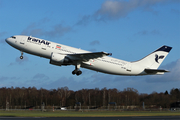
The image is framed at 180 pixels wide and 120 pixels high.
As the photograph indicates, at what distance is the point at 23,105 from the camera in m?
106

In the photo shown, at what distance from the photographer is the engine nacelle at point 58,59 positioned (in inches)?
1650

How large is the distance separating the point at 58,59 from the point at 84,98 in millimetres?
68875

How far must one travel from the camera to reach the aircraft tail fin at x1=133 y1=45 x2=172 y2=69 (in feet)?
164

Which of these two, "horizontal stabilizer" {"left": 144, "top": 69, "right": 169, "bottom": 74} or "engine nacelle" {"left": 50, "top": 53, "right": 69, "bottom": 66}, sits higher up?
"engine nacelle" {"left": 50, "top": 53, "right": 69, "bottom": 66}

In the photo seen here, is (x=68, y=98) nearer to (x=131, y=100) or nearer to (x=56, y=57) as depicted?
(x=131, y=100)

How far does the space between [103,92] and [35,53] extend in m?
70.1

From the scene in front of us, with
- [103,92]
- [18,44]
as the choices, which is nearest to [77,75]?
[18,44]

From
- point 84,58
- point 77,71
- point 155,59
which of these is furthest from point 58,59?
point 155,59

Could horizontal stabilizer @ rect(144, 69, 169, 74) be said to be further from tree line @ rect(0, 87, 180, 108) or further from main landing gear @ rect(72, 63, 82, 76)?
tree line @ rect(0, 87, 180, 108)

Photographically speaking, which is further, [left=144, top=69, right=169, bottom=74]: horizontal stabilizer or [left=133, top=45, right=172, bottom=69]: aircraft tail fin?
[left=133, top=45, right=172, bottom=69]: aircraft tail fin

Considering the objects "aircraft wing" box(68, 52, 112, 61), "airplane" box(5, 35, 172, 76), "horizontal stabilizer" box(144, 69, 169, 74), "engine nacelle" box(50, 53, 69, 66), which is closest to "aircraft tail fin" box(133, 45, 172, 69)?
"airplane" box(5, 35, 172, 76)

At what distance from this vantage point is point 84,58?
4369 cm

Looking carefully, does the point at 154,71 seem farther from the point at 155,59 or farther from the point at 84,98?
the point at 84,98

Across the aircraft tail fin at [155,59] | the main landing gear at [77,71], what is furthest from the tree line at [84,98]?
the main landing gear at [77,71]
